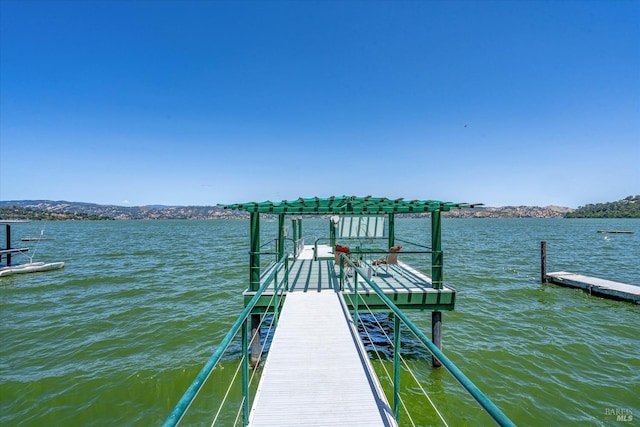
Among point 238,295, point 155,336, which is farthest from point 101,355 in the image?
Answer: point 238,295

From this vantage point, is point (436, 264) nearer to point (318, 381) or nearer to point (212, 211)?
point (318, 381)

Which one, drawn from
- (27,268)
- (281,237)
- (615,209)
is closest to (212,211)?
(27,268)

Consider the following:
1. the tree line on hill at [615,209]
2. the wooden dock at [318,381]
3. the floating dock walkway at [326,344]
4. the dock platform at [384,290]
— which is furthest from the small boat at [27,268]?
the tree line on hill at [615,209]

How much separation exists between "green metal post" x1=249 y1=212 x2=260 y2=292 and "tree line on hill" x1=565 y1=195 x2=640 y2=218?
160m

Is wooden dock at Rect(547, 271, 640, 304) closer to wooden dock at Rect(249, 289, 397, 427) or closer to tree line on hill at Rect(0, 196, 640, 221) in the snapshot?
wooden dock at Rect(249, 289, 397, 427)

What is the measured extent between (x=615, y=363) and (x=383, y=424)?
9547 millimetres

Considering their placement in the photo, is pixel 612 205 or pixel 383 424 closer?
pixel 383 424

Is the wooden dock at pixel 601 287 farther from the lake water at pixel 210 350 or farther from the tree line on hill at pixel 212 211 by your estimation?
the tree line on hill at pixel 212 211

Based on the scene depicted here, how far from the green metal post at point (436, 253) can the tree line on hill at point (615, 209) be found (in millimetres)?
156192

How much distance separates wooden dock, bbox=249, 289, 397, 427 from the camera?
122 inches

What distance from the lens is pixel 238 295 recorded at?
1463cm

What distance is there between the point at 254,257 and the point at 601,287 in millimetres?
16723

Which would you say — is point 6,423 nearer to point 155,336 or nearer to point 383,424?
point 155,336

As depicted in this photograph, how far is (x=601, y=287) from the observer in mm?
14094
